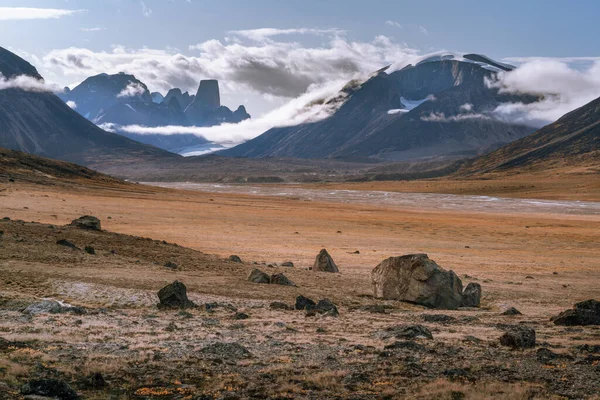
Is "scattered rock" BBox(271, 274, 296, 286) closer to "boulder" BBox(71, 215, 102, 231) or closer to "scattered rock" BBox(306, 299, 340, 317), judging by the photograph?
"scattered rock" BBox(306, 299, 340, 317)

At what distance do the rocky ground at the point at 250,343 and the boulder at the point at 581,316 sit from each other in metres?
0.68

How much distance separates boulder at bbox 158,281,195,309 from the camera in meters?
22.2

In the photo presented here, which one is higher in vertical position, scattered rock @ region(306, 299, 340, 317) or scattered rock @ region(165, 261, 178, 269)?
A: scattered rock @ region(165, 261, 178, 269)

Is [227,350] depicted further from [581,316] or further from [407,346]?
[581,316]

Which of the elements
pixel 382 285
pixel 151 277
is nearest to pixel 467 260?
pixel 382 285

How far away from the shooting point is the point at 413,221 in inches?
3282

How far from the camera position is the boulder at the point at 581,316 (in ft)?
68.7

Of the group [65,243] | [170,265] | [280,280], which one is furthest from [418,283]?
[65,243]

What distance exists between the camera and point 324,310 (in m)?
22.9

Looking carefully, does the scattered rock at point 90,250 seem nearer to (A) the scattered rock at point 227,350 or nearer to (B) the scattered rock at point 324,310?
(B) the scattered rock at point 324,310

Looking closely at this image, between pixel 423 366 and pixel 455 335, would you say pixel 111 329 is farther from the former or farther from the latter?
pixel 455 335

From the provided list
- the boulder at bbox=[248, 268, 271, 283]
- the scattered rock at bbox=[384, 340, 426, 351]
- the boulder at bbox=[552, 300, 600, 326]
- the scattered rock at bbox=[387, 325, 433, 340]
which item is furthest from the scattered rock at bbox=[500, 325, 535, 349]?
the boulder at bbox=[248, 268, 271, 283]

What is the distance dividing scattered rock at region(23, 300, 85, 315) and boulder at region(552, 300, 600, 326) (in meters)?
17.5

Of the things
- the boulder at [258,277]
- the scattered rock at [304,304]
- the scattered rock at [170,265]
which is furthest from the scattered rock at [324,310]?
the scattered rock at [170,265]
